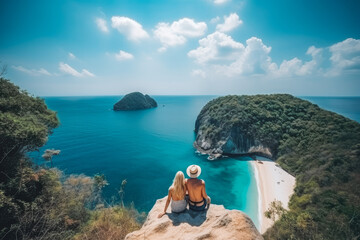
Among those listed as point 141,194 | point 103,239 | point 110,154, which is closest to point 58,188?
point 103,239

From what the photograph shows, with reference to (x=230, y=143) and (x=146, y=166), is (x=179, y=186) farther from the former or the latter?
(x=230, y=143)

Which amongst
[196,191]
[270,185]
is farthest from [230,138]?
[196,191]

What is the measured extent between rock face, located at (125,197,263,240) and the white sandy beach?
70.0 ft

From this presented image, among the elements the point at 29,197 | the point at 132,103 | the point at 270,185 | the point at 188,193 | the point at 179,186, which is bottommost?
the point at 270,185

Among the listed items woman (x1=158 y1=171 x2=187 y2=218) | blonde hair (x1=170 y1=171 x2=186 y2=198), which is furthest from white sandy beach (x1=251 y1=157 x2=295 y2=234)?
blonde hair (x1=170 y1=171 x2=186 y2=198)

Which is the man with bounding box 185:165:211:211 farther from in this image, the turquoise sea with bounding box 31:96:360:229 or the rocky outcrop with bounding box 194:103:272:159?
the rocky outcrop with bounding box 194:103:272:159

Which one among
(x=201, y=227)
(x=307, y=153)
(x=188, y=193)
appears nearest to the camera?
(x=201, y=227)

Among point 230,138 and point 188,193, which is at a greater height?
point 188,193

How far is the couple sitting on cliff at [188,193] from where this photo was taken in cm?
491

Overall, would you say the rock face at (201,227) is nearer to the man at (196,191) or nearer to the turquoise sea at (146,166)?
the man at (196,191)

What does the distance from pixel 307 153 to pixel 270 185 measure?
13331mm

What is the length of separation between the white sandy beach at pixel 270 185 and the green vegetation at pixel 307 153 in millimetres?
1544

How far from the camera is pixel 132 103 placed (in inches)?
Result: 5438

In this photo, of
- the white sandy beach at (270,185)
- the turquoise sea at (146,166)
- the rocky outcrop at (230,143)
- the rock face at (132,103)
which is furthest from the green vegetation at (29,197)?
the rock face at (132,103)
